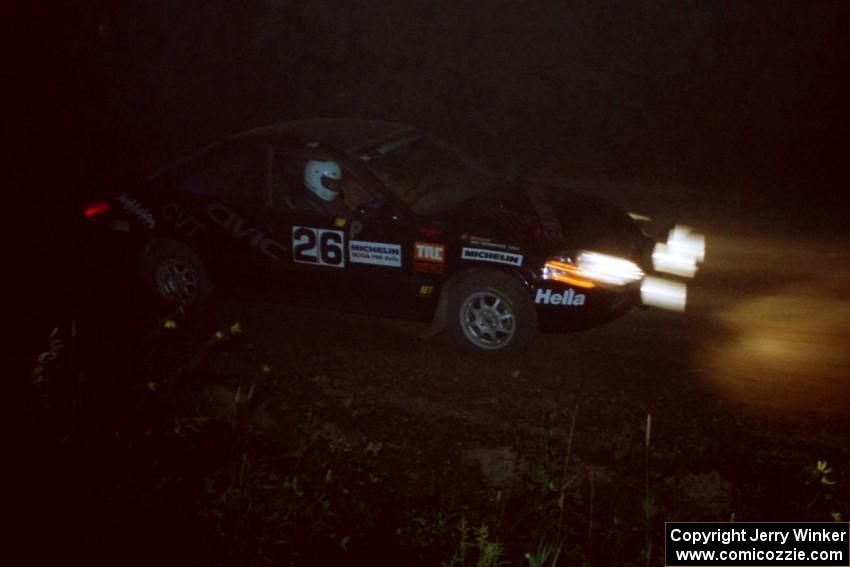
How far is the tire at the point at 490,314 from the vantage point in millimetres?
6215

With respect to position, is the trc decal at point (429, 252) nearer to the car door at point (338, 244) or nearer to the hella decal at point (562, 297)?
the car door at point (338, 244)

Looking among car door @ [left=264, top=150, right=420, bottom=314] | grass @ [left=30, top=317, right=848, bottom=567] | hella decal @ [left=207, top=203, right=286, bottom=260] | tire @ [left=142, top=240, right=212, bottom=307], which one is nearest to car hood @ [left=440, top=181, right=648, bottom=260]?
car door @ [left=264, top=150, right=420, bottom=314]

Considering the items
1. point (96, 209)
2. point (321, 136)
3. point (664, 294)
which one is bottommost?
point (664, 294)

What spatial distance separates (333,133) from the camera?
7047mm

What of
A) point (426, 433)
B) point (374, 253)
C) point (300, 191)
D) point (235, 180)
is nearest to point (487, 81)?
point (235, 180)

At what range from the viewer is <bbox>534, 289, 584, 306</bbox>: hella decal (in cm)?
612

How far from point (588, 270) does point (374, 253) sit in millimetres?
1558

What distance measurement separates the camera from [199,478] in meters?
4.80

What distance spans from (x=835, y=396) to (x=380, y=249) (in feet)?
10.6

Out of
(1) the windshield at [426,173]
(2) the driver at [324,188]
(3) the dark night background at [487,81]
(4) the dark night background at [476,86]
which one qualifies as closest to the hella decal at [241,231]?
(2) the driver at [324,188]

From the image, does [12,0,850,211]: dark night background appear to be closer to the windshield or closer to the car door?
the windshield

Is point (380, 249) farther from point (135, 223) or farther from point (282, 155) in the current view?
point (135, 223)

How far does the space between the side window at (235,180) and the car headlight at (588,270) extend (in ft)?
7.61

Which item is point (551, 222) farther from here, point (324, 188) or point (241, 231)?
point (241, 231)
